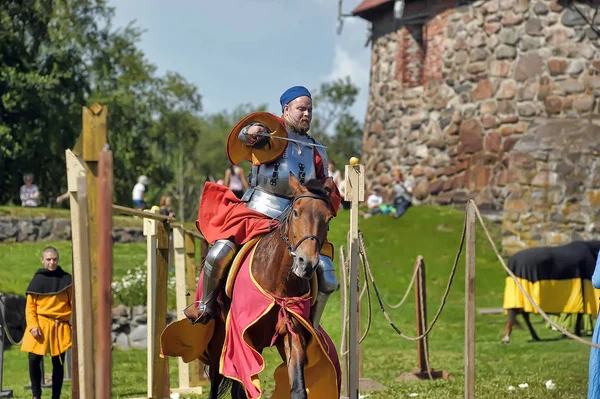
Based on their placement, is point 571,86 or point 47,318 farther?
point 571,86

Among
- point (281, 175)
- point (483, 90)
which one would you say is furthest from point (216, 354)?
point (483, 90)

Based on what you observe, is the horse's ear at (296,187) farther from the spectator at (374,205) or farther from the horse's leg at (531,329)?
the spectator at (374,205)

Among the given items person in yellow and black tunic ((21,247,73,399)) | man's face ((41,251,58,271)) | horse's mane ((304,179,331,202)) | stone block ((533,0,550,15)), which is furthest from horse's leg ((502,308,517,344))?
stone block ((533,0,550,15))

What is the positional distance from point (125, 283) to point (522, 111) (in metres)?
11.4

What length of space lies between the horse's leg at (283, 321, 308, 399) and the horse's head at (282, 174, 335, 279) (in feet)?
1.96

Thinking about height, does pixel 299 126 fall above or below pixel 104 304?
above

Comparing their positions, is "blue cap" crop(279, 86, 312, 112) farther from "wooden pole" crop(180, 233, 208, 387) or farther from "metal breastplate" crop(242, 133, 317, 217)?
"wooden pole" crop(180, 233, 208, 387)

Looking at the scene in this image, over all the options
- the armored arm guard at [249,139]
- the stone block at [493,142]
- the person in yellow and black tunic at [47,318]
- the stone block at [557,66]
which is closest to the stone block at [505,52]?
the stone block at [557,66]

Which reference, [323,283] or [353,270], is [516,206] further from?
[323,283]

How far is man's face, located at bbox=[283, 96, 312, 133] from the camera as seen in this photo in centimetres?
870

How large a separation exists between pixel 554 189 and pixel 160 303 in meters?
15.1

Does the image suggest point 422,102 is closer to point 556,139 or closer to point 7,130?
point 556,139

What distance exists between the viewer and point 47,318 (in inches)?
452

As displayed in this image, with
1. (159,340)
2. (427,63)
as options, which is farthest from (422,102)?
(159,340)
